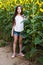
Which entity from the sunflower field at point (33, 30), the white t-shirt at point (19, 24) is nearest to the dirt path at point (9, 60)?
the sunflower field at point (33, 30)

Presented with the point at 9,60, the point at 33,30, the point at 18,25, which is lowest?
the point at 9,60

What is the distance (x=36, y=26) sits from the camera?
6.52 metres

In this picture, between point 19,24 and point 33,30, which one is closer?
point 33,30

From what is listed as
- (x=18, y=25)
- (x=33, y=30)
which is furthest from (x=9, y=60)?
(x=33, y=30)

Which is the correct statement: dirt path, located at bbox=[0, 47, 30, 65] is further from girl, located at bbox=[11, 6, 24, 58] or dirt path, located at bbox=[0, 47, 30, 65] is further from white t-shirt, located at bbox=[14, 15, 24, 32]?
white t-shirt, located at bbox=[14, 15, 24, 32]

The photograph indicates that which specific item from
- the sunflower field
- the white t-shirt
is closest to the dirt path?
the sunflower field

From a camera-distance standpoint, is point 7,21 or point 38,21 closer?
point 38,21

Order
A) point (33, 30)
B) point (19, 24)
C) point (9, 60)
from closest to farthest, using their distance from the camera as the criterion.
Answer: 1. point (33, 30)
2. point (9, 60)
3. point (19, 24)

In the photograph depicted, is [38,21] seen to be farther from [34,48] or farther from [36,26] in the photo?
[34,48]

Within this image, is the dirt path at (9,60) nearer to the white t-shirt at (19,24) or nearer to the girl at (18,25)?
the girl at (18,25)

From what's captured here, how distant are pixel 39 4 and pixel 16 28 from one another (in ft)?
2.85

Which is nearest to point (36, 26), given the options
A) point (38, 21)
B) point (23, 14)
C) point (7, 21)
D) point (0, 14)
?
point (38, 21)

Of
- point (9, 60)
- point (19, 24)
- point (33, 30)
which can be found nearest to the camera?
point (33, 30)

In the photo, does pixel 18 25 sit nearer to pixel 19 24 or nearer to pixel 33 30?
pixel 19 24
